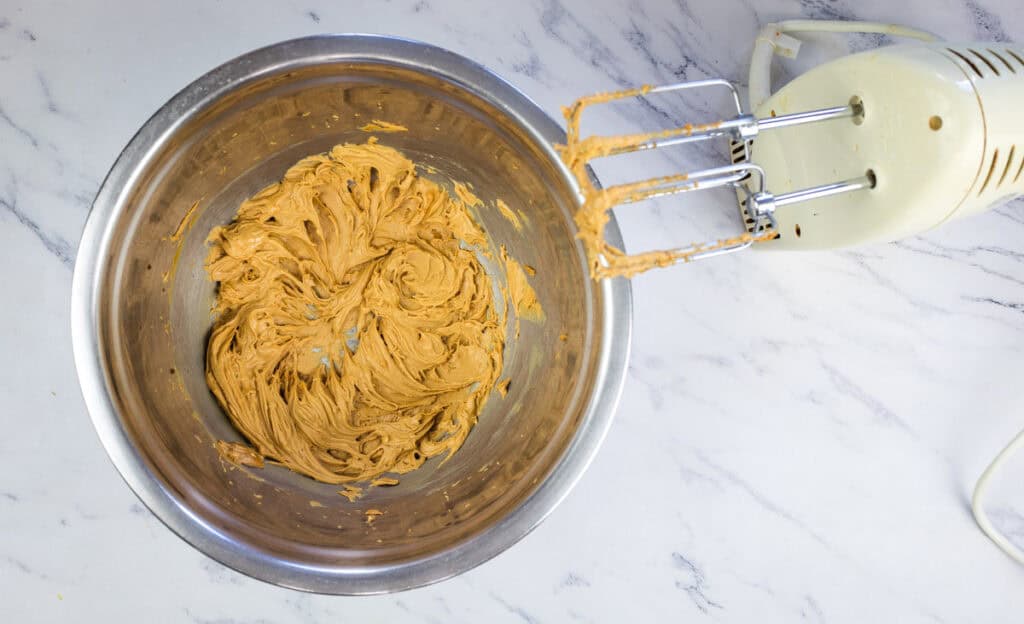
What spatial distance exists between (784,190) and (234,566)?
3.21 feet

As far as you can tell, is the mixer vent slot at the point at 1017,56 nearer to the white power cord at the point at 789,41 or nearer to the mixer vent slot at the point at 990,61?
the mixer vent slot at the point at 990,61

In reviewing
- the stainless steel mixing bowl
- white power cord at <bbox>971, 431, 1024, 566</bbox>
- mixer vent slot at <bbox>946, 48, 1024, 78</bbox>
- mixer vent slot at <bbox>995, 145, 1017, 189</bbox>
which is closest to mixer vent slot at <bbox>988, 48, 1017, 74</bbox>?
mixer vent slot at <bbox>946, 48, 1024, 78</bbox>

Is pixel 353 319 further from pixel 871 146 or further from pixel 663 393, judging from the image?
pixel 871 146

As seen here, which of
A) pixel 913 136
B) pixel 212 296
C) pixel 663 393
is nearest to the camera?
pixel 913 136

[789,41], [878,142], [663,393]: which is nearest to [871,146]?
[878,142]

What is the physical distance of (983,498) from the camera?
1.42 metres

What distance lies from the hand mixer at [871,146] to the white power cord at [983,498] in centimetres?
53

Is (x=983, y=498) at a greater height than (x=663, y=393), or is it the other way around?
(x=663, y=393)

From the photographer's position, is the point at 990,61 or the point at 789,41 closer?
the point at 990,61

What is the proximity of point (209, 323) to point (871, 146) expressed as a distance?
105 cm

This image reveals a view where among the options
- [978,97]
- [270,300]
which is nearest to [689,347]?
[978,97]

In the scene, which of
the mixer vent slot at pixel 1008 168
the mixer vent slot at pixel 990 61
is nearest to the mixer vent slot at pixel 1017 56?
the mixer vent slot at pixel 990 61

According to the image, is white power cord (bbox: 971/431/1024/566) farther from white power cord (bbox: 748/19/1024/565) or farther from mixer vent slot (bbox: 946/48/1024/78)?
mixer vent slot (bbox: 946/48/1024/78)

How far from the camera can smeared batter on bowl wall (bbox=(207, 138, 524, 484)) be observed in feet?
4.08
